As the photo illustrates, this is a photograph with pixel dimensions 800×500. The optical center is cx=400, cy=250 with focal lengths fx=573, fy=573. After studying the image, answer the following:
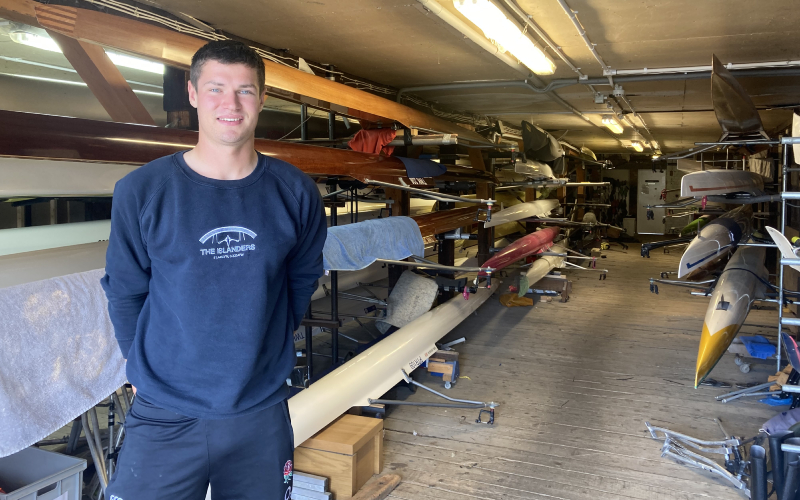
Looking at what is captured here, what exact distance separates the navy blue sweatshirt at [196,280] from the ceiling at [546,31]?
83.9 inches

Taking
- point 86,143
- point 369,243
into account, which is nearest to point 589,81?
point 369,243

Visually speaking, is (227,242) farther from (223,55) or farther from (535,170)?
(535,170)

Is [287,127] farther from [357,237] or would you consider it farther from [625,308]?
[625,308]

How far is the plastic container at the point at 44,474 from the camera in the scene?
6.58 ft

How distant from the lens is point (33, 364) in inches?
70.0

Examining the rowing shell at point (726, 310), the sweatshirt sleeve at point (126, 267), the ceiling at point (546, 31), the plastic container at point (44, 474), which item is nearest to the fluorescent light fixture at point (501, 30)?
the ceiling at point (546, 31)

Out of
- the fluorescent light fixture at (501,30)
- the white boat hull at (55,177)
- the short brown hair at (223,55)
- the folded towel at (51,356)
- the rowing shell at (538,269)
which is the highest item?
the fluorescent light fixture at (501,30)

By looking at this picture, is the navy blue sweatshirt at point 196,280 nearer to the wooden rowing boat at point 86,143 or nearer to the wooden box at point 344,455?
the wooden rowing boat at point 86,143

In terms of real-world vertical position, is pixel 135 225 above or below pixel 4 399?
above

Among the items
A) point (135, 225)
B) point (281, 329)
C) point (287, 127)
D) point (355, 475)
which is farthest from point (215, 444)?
point (287, 127)

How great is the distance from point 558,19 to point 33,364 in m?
3.25

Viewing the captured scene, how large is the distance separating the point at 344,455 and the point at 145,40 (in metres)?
2.07

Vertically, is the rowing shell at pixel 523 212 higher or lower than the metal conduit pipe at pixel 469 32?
lower

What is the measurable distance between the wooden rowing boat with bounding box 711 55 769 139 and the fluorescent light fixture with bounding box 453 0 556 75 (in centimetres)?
124
